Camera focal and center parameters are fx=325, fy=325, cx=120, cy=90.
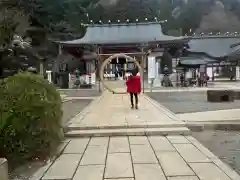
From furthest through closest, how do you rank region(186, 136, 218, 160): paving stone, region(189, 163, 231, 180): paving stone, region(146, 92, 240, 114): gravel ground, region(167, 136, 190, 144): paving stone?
region(146, 92, 240, 114): gravel ground < region(167, 136, 190, 144): paving stone < region(186, 136, 218, 160): paving stone < region(189, 163, 231, 180): paving stone

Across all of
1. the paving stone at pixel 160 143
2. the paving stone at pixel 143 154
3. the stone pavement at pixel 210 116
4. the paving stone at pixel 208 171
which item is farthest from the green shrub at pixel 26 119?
the stone pavement at pixel 210 116

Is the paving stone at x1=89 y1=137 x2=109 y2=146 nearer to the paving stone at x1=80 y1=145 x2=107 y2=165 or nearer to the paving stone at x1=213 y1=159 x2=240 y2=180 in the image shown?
the paving stone at x1=80 y1=145 x2=107 y2=165

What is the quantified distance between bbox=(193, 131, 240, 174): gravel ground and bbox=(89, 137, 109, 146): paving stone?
2.23 metres

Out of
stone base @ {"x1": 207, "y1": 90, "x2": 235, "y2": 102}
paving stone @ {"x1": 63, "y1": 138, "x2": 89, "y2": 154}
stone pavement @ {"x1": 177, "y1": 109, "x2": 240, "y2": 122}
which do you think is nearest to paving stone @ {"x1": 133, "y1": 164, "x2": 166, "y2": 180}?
paving stone @ {"x1": 63, "y1": 138, "x2": 89, "y2": 154}

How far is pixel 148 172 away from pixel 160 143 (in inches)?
78.7

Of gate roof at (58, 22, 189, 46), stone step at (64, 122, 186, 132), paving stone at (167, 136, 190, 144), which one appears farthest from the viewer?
gate roof at (58, 22, 189, 46)

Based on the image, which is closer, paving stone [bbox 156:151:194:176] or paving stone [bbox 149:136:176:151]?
paving stone [bbox 156:151:194:176]

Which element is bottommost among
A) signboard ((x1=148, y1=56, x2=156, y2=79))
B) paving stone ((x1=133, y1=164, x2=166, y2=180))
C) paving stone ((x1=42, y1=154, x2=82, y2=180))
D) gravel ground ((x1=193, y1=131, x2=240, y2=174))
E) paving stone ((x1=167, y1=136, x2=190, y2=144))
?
gravel ground ((x1=193, y1=131, x2=240, y2=174))

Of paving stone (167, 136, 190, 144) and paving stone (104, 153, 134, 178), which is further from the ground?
paving stone (167, 136, 190, 144)

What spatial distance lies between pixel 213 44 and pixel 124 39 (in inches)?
580

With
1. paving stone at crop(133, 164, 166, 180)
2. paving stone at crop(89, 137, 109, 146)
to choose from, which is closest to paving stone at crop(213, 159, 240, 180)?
paving stone at crop(133, 164, 166, 180)

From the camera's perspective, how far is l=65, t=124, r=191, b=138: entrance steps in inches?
311

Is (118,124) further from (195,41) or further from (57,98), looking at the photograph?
(195,41)

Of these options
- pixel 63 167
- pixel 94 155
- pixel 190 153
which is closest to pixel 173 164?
pixel 190 153
